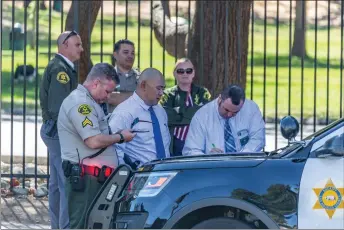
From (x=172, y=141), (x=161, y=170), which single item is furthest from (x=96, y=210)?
(x=172, y=141)

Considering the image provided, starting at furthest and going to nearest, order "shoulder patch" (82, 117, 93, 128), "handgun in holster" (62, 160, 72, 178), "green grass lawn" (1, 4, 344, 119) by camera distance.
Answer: "green grass lawn" (1, 4, 344, 119), "handgun in holster" (62, 160, 72, 178), "shoulder patch" (82, 117, 93, 128)

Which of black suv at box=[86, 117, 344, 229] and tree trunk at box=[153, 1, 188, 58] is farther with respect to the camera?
tree trunk at box=[153, 1, 188, 58]

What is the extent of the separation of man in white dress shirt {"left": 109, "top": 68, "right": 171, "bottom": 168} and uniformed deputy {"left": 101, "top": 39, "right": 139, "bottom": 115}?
53.7 inches

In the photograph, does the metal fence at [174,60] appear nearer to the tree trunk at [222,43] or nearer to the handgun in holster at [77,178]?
the tree trunk at [222,43]

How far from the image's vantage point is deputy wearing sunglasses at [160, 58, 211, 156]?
9523mm

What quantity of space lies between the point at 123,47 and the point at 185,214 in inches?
137

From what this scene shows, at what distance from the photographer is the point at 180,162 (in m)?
7.13

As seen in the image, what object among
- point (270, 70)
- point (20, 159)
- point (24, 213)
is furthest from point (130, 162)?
point (270, 70)

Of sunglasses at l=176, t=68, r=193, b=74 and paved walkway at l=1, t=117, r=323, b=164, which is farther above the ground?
sunglasses at l=176, t=68, r=193, b=74

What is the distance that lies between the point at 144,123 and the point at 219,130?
0.64 metres

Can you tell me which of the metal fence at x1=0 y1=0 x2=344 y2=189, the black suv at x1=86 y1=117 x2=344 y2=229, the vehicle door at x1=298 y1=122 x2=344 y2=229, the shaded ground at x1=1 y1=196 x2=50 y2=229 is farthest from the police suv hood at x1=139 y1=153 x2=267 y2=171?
the metal fence at x1=0 y1=0 x2=344 y2=189

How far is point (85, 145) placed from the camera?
814 cm

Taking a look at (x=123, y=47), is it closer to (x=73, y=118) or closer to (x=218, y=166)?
(x=73, y=118)

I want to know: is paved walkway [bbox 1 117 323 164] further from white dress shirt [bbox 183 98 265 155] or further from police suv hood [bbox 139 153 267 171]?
police suv hood [bbox 139 153 267 171]
